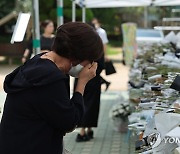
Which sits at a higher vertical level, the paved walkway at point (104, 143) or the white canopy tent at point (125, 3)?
the white canopy tent at point (125, 3)

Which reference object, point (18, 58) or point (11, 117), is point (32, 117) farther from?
point (18, 58)

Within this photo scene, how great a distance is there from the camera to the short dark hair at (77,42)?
1959mm

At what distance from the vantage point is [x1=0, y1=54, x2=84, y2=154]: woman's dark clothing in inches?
76.4

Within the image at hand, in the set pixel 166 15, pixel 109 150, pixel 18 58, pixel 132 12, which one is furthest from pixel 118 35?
pixel 109 150

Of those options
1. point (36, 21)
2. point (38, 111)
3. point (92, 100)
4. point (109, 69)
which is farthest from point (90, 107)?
point (38, 111)

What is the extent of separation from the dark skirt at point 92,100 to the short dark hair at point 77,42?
3699 mm

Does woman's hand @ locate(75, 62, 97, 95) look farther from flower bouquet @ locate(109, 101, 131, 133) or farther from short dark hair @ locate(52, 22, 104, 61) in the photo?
flower bouquet @ locate(109, 101, 131, 133)

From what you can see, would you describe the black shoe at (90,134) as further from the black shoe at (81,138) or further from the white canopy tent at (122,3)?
the white canopy tent at (122,3)

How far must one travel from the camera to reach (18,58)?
17.6 metres

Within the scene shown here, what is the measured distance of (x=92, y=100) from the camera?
587cm

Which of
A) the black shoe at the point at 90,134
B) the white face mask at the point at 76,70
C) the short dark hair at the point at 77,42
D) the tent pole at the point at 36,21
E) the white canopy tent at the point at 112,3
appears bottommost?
the black shoe at the point at 90,134

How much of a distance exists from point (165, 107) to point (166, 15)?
793 inches

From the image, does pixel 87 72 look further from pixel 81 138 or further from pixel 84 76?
pixel 81 138

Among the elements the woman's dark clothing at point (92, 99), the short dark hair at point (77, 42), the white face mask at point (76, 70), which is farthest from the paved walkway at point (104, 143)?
the short dark hair at point (77, 42)
